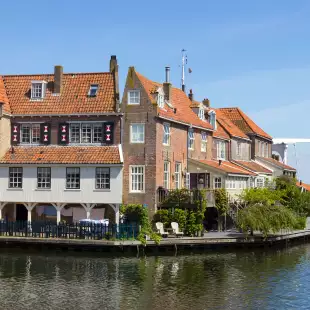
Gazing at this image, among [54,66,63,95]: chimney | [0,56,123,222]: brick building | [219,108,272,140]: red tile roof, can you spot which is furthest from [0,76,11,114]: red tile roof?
[219,108,272,140]: red tile roof

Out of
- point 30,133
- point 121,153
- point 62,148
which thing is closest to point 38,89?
point 30,133

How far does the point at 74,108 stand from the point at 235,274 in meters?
20.7

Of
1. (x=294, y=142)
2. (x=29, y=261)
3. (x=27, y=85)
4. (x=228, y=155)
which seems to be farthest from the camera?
(x=294, y=142)

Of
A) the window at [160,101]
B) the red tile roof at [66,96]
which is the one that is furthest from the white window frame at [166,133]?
the red tile roof at [66,96]

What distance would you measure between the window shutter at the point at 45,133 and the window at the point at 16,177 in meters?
3.11

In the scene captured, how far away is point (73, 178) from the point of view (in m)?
49.4

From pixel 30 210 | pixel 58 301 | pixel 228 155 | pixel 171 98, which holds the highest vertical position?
pixel 171 98

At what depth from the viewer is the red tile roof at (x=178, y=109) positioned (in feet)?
171

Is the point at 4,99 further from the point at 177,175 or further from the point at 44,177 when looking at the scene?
the point at 177,175

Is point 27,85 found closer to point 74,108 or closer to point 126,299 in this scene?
point 74,108

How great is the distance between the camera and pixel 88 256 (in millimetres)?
43500

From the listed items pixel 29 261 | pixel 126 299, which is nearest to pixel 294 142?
pixel 29 261

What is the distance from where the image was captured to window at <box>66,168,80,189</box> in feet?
162

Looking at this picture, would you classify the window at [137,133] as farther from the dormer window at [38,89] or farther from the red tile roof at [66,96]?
the dormer window at [38,89]
